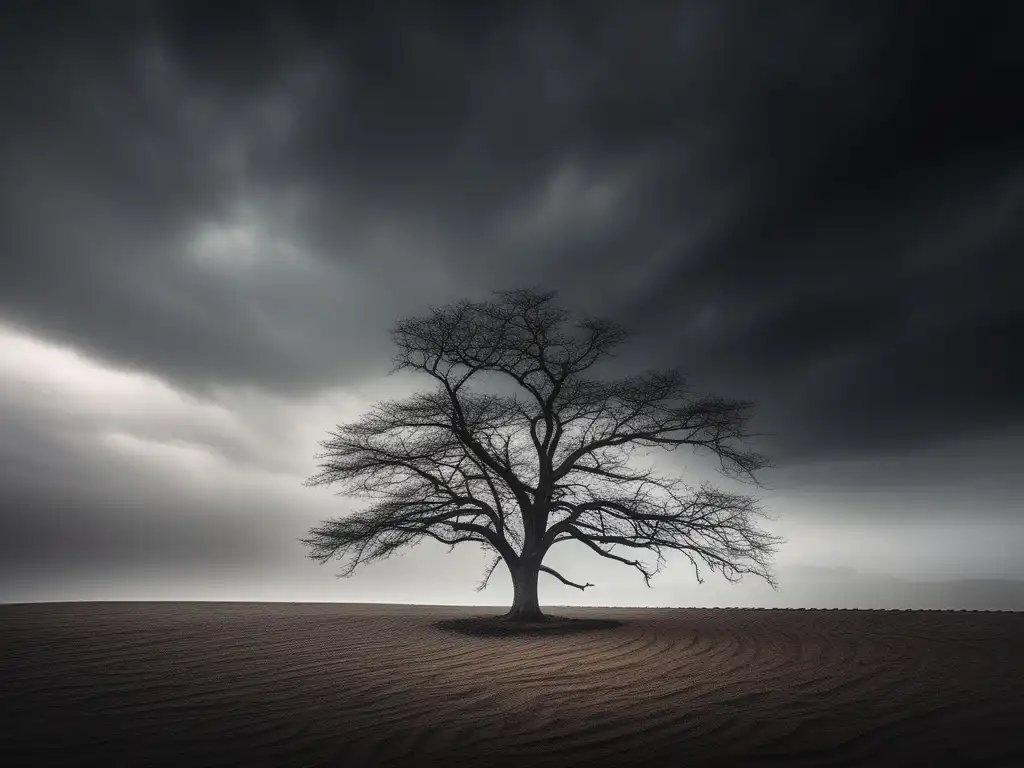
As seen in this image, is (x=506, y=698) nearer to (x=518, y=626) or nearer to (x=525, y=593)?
(x=518, y=626)

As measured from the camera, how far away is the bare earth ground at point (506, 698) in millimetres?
5441

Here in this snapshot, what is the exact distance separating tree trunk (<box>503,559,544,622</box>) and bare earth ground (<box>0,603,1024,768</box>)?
327 cm

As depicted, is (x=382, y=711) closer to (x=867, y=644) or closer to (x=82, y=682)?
(x=82, y=682)

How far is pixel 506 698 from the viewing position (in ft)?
24.4

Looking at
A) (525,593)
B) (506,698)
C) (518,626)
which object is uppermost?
(525,593)

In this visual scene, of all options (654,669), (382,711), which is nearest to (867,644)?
(654,669)

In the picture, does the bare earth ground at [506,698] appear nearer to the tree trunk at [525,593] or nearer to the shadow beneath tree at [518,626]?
the shadow beneath tree at [518,626]

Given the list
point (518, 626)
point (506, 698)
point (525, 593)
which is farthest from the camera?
point (525, 593)

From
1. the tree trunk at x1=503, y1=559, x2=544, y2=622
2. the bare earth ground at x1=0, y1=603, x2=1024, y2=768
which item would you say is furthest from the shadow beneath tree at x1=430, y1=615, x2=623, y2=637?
the bare earth ground at x1=0, y1=603, x2=1024, y2=768

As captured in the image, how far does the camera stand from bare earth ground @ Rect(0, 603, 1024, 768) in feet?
17.9

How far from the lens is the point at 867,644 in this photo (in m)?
11.7

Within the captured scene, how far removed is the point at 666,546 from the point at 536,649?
5.94 metres

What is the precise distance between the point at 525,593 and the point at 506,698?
9.52 meters

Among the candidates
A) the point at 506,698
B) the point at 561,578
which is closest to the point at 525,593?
the point at 561,578
